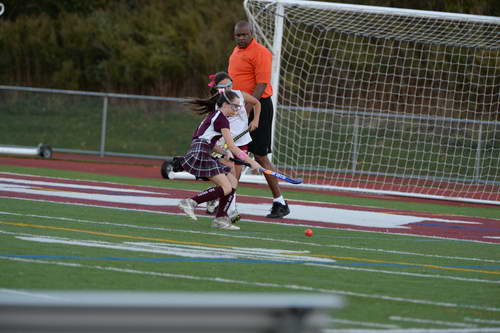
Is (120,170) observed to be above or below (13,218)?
below

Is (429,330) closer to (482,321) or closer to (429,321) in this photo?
(429,321)

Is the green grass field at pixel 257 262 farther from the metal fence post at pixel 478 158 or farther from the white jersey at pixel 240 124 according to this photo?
the metal fence post at pixel 478 158

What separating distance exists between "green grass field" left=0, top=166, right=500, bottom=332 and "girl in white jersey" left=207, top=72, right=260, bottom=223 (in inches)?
25.0

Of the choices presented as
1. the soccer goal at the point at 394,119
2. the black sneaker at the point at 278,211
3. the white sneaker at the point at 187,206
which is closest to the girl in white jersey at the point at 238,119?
the white sneaker at the point at 187,206

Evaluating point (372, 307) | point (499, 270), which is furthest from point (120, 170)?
point (372, 307)

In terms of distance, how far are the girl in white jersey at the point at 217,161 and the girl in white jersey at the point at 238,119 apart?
203 millimetres

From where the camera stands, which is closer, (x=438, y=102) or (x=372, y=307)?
(x=372, y=307)

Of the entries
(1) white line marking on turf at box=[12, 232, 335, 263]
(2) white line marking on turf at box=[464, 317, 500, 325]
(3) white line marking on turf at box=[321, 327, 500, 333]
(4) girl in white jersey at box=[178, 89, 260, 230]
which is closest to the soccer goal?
(4) girl in white jersey at box=[178, 89, 260, 230]

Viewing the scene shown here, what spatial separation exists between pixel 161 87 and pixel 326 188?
41.3ft

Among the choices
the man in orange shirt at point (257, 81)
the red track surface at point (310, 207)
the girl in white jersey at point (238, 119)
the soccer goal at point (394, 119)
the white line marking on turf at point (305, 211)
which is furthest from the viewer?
the soccer goal at point (394, 119)

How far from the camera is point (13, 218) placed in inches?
366

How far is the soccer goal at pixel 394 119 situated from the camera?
1906 cm

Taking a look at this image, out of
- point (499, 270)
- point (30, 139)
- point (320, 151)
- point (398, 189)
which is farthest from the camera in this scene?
point (30, 139)

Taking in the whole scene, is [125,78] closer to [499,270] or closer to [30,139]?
[30,139]
